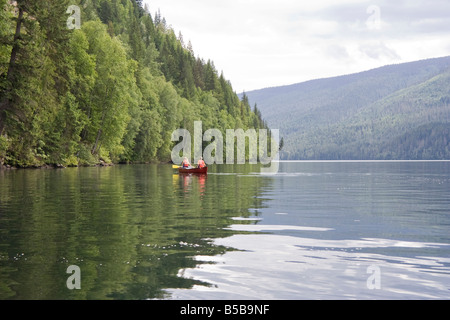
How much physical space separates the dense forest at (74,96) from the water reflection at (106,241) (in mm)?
22859

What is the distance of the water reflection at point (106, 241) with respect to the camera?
1064cm

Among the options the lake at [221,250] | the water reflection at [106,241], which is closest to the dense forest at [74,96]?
the water reflection at [106,241]

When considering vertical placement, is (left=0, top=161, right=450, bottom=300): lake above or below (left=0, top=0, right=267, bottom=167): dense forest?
below

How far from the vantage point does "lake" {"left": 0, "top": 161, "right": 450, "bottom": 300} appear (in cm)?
1044

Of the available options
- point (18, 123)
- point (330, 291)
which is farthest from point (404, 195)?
point (18, 123)

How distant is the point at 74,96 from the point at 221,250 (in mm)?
61855

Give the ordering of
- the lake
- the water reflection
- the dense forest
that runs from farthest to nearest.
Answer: the dense forest
the water reflection
the lake

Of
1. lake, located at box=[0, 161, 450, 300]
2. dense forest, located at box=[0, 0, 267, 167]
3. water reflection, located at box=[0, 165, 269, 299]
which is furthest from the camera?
dense forest, located at box=[0, 0, 267, 167]

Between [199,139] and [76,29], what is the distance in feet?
204

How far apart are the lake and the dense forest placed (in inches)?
1003

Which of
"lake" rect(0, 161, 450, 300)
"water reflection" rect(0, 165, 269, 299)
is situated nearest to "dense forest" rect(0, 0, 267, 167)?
"water reflection" rect(0, 165, 269, 299)

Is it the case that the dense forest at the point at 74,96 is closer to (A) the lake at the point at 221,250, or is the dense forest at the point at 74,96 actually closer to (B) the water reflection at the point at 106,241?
(B) the water reflection at the point at 106,241

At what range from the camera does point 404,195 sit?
34.2m

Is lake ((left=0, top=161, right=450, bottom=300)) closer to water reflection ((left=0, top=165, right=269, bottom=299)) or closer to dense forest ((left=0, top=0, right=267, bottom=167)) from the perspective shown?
water reflection ((left=0, top=165, right=269, bottom=299))
